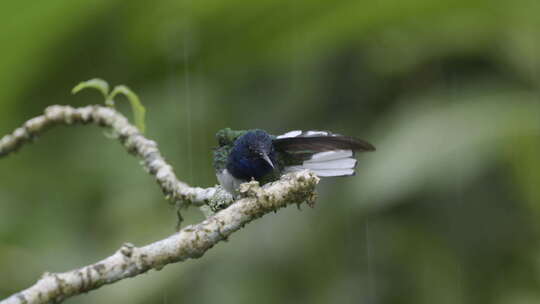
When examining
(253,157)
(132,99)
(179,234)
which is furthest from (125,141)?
(179,234)

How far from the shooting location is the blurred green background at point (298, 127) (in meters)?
2.89

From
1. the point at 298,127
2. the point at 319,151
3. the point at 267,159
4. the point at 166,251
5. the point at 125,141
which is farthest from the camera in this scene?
the point at 298,127

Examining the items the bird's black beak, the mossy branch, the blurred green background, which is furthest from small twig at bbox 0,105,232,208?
the blurred green background

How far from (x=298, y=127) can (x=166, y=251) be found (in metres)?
2.39

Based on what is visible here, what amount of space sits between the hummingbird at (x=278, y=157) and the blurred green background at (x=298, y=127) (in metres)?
1.40

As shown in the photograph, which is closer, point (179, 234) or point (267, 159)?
point (179, 234)

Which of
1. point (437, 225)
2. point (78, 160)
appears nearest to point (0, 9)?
point (78, 160)

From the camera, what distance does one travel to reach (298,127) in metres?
3.20

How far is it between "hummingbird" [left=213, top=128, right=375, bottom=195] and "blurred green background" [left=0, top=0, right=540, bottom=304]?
140cm

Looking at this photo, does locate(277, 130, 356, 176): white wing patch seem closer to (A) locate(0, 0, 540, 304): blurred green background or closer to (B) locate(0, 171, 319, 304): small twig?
(B) locate(0, 171, 319, 304): small twig

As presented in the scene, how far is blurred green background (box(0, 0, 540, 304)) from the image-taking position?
289 cm

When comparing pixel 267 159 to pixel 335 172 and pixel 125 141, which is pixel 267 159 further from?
pixel 125 141

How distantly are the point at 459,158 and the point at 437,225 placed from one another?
0.62 metres

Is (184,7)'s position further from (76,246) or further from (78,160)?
(76,246)
